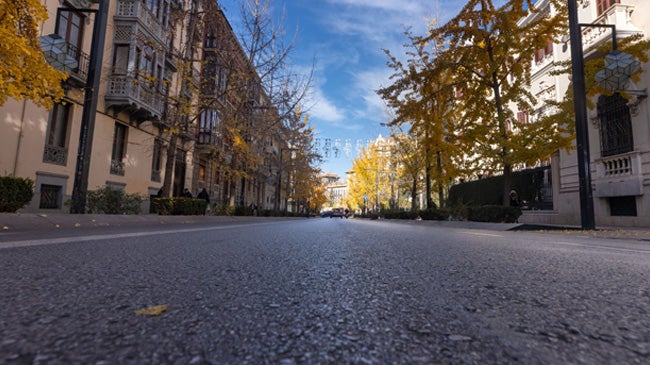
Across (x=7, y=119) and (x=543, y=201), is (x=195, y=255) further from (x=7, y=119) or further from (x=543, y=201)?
(x=543, y=201)

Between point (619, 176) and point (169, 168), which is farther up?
point (619, 176)

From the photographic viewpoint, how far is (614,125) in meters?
14.4

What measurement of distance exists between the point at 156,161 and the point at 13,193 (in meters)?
13.7

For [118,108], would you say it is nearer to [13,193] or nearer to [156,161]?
[156,161]

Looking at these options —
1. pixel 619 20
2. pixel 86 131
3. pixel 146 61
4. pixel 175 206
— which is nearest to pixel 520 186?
pixel 619 20

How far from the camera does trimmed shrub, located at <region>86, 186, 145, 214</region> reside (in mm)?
9391

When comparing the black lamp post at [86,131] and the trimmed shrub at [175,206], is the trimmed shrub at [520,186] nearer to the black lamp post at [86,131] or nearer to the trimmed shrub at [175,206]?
the trimmed shrub at [175,206]

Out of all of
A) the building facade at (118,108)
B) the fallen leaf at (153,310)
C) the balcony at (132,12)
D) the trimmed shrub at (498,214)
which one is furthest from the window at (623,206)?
the balcony at (132,12)

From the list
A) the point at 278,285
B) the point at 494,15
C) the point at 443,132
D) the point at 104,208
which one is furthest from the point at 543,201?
the point at 278,285

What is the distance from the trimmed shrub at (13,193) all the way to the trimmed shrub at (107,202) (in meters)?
2.35

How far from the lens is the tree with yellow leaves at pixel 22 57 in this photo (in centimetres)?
569

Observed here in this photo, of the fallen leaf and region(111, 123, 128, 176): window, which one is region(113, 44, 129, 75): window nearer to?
region(111, 123, 128, 176): window

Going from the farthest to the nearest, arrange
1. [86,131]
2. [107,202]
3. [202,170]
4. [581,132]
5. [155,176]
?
[202,170]
[155,176]
[107,202]
[581,132]
[86,131]

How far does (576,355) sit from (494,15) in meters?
13.5
